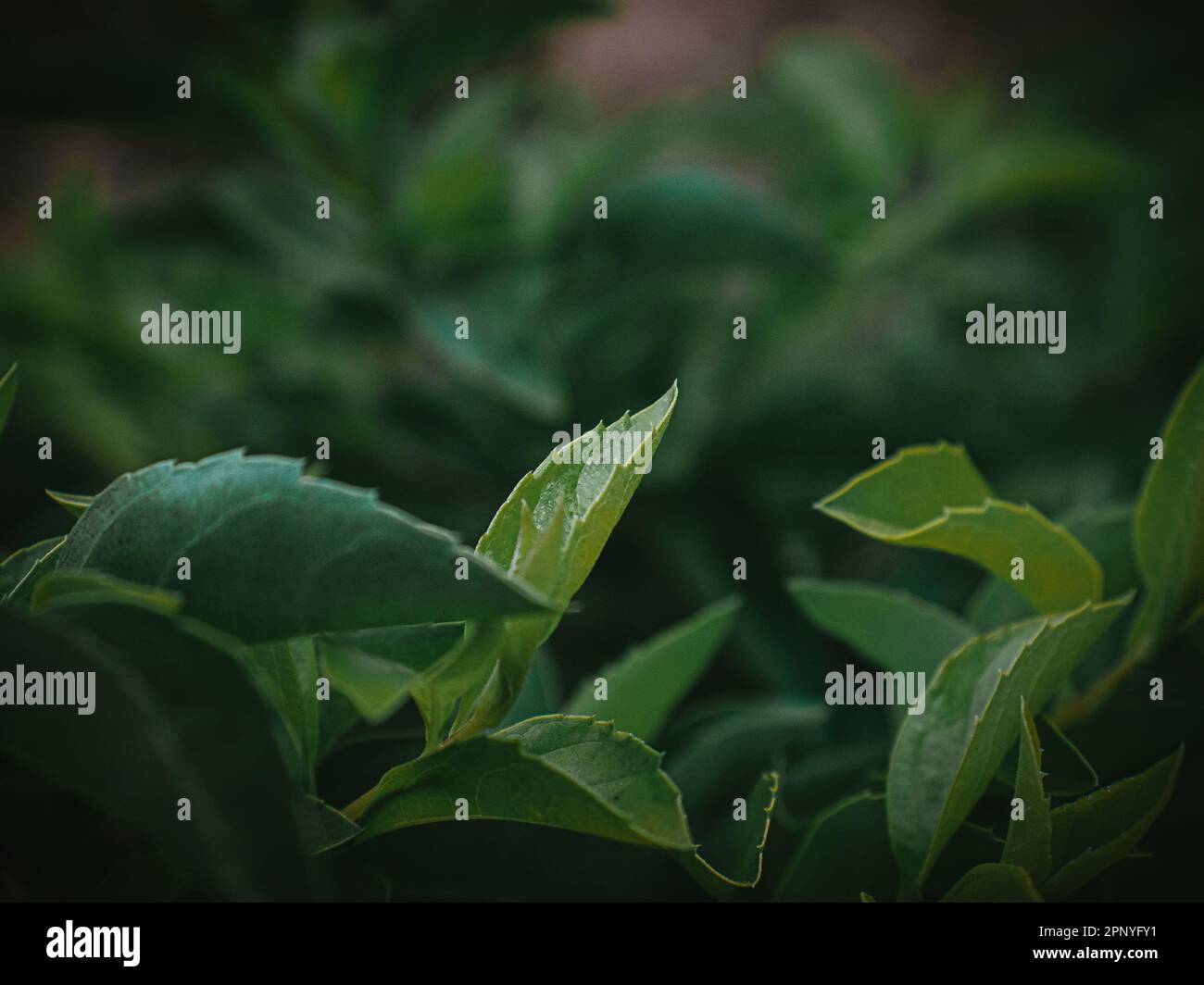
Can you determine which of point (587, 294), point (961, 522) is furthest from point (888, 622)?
point (587, 294)

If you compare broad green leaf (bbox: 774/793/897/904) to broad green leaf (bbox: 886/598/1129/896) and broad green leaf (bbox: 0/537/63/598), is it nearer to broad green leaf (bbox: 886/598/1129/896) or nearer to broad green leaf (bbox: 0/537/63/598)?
broad green leaf (bbox: 886/598/1129/896)

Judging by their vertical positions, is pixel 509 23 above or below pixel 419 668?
above

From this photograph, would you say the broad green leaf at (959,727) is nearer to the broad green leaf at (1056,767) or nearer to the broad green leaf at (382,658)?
the broad green leaf at (1056,767)

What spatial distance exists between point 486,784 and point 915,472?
0.64 ft


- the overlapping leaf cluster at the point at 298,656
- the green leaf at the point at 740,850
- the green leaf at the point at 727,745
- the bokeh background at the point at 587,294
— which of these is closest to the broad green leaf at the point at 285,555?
the overlapping leaf cluster at the point at 298,656

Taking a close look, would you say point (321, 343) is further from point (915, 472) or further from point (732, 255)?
point (915, 472)

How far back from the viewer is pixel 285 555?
0.27 metres

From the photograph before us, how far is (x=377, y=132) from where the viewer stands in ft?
2.52

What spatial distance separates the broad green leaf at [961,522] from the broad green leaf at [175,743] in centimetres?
21

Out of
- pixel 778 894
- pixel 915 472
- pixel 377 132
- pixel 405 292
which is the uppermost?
pixel 377 132

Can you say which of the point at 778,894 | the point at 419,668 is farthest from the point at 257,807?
the point at 778,894

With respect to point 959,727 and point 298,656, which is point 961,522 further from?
point 298,656

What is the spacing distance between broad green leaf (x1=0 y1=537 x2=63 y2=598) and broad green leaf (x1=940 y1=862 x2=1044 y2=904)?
1.01ft

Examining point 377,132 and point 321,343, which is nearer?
point 377,132
